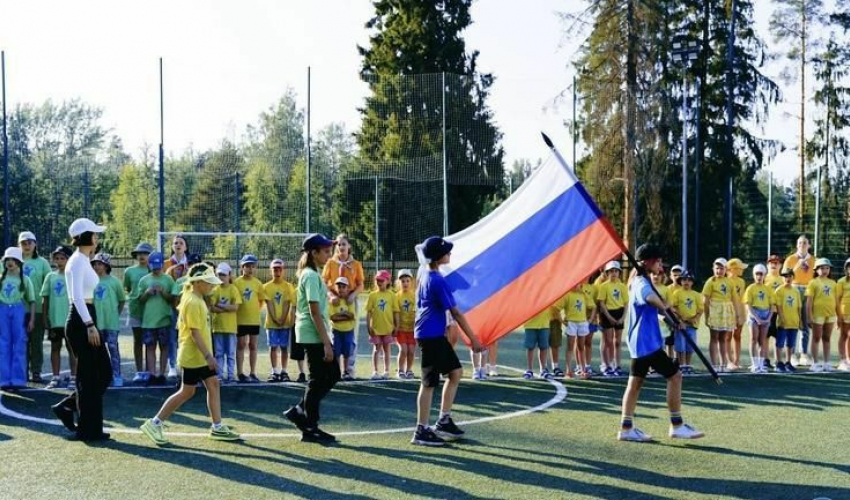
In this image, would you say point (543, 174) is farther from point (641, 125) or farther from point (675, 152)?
point (675, 152)

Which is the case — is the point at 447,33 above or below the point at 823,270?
Result: above

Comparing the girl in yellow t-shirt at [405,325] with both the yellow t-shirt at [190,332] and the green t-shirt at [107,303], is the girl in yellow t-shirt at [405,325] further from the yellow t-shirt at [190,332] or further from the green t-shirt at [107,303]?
the yellow t-shirt at [190,332]

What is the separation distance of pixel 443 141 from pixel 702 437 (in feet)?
64.4

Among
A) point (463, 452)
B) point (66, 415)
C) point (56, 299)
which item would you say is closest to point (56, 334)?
point (56, 299)

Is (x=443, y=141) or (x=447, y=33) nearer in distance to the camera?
(x=443, y=141)

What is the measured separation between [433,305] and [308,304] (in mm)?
1272

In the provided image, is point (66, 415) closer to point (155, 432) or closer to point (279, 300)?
point (155, 432)

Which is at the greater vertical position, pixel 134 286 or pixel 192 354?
pixel 134 286

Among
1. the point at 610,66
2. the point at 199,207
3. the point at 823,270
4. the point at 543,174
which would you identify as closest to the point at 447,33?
the point at 610,66

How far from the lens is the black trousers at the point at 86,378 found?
27.6 feet

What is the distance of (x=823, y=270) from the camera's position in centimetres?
1385

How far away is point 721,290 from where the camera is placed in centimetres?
1365

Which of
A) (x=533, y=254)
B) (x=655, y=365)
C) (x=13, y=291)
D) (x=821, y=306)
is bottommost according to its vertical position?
(x=655, y=365)

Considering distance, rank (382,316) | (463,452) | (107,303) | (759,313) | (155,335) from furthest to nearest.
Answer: (759,313) → (382,316) → (155,335) → (107,303) → (463,452)
